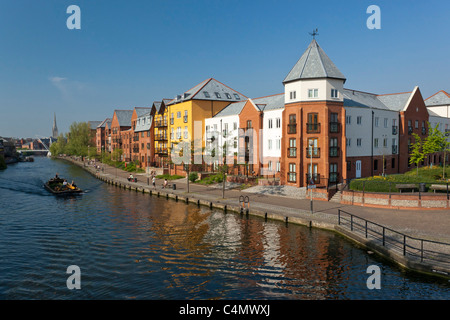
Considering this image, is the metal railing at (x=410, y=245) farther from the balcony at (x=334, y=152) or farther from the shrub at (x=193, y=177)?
the shrub at (x=193, y=177)

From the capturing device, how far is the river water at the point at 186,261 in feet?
54.3

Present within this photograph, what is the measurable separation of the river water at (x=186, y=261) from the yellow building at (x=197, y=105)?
31181 millimetres

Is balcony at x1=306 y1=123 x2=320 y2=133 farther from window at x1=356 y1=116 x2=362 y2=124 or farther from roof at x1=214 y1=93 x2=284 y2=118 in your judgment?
window at x1=356 y1=116 x2=362 y2=124

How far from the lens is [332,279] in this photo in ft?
58.4

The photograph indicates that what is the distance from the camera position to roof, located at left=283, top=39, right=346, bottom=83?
40.8 meters

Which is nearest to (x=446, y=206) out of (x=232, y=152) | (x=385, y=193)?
(x=385, y=193)

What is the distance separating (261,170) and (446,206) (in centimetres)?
2525

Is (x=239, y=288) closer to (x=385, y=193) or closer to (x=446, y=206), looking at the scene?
(x=385, y=193)

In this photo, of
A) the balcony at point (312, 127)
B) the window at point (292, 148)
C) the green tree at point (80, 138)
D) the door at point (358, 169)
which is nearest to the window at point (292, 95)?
the balcony at point (312, 127)

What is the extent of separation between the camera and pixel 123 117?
109188 mm

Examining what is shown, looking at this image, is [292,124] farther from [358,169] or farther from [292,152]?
[358,169]

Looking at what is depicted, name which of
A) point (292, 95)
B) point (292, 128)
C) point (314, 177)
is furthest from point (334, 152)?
point (292, 95)

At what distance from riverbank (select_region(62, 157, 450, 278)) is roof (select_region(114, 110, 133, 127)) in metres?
67.4
